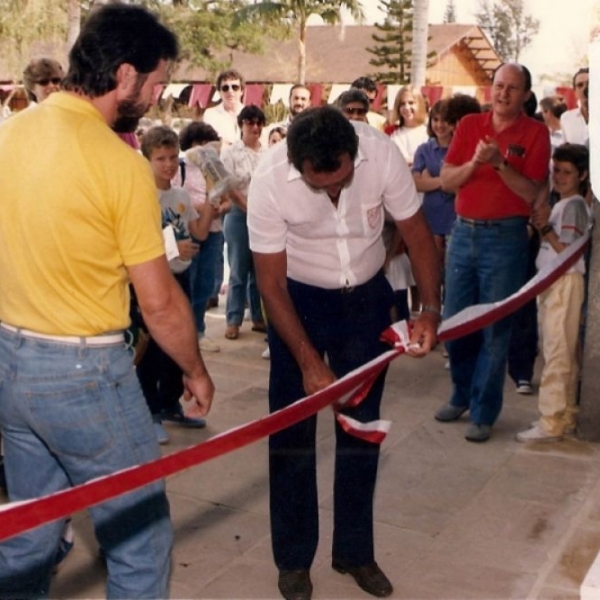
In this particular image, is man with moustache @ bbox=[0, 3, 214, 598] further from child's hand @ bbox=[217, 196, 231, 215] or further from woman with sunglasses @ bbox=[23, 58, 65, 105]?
child's hand @ bbox=[217, 196, 231, 215]

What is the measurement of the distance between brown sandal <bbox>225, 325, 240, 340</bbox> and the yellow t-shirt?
540 centimetres

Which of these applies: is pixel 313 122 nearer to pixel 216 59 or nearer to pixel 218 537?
pixel 218 537

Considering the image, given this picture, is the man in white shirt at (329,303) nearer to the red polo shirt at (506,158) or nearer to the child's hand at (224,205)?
the red polo shirt at (506,158)

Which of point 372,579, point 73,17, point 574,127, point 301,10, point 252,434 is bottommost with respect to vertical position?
point 372,579

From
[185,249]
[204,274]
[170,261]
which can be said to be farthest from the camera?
[204,274]

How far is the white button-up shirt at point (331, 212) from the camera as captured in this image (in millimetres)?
3645

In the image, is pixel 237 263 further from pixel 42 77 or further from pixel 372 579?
pixel 372 579

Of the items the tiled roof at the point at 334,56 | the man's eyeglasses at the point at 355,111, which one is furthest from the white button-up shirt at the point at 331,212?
the tiled roof at the point at 334,56

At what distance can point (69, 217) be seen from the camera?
2.62 metres

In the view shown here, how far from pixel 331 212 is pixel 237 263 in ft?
14.9

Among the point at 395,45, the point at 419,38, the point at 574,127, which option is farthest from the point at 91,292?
the point at 395,45

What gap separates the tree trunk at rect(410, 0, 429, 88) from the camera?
23781 millimetres

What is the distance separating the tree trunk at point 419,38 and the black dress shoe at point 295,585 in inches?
777

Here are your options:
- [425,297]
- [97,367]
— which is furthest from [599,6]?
[97,367]
